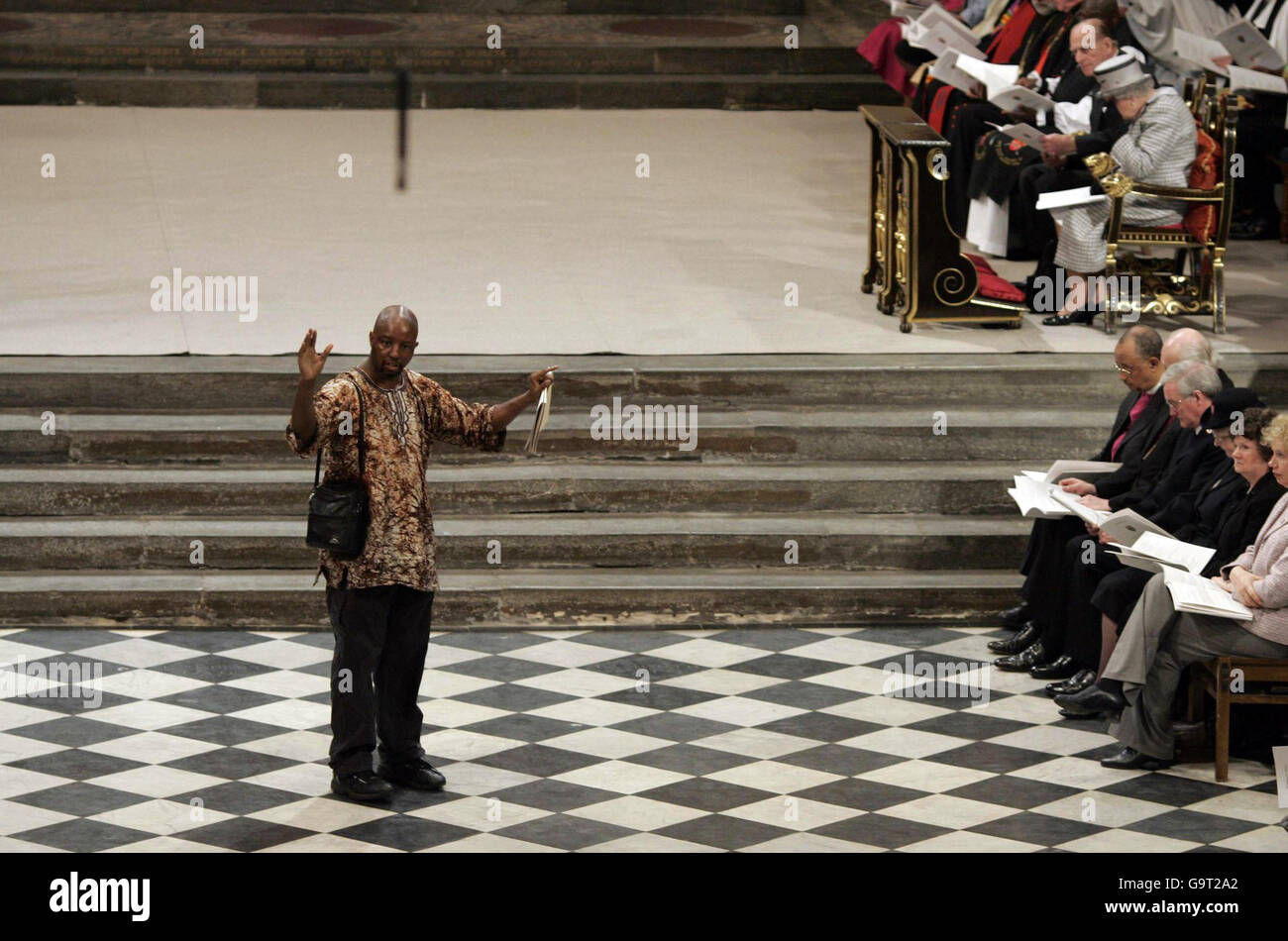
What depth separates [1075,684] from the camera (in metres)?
8.69

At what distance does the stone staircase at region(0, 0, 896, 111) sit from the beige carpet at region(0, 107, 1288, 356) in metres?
0.25

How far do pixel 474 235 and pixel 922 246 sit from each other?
3.41 meters

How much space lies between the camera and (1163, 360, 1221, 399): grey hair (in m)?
8.50

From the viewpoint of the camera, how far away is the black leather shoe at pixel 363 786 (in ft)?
24.6

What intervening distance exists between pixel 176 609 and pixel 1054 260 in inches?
213

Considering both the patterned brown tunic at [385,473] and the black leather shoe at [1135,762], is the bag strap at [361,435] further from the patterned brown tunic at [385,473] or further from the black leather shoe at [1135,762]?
the black leather shoe at [1135,762]

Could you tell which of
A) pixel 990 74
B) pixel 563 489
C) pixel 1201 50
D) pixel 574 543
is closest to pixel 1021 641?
pixel 574 543

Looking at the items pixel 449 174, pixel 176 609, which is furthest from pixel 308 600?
pixel 449 174

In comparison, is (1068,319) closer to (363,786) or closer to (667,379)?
(667,379)

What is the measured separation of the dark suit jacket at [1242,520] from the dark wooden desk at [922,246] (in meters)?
3.40

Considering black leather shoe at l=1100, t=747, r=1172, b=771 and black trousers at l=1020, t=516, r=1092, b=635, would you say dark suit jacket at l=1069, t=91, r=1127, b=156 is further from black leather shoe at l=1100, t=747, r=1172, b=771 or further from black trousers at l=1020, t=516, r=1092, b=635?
black leather shoe at l=1100, t=747, r=1172, b=771

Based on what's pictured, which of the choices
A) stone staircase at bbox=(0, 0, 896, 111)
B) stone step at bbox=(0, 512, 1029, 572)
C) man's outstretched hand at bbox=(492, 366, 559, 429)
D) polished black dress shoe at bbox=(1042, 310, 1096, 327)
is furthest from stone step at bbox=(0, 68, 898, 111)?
man's outstretched hand at bbox=(492, 366, 559, 429)

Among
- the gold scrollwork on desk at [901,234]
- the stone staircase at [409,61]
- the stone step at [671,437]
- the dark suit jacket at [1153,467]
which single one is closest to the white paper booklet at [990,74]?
the gold scrollwork on desk at [901,234]
